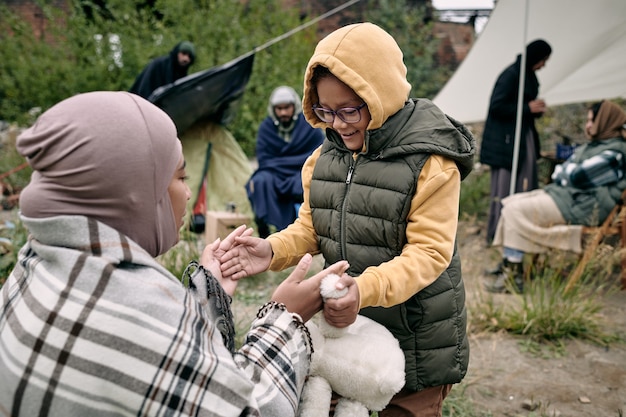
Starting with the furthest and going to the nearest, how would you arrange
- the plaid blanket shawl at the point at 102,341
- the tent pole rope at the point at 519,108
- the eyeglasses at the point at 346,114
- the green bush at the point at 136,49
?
the green bush at the point at 136,49 < the tent pole rope at the point at 519,108 < the eyeglasses at the point at 346,114 < the plaid blanket shawl at the point at 102,341

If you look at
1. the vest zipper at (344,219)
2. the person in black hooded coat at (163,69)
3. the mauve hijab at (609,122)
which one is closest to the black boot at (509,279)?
the mauve hijab at (609,122)

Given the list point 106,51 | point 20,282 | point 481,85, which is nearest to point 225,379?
point 20,282

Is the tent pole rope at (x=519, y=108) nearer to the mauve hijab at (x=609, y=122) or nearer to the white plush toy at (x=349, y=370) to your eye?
the mauve hijab at (x=609, y=122)

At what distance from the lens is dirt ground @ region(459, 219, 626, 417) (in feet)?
9.40

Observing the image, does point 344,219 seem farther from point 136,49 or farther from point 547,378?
point 136,49

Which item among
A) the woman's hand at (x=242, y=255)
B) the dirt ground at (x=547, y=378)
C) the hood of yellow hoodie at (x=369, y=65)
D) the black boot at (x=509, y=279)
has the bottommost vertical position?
the black boot at (x=509, y=279)

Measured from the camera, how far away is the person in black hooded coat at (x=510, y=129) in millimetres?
5363

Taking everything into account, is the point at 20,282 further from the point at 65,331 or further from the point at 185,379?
the point at 185,379

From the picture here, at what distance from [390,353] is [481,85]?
20.7ft

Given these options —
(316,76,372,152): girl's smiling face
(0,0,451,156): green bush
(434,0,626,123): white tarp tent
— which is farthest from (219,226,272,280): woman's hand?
(0,0,451,156): green bush

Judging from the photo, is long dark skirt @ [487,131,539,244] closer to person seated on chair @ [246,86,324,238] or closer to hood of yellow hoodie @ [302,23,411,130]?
person seated on chair @ [246,86,324,238]

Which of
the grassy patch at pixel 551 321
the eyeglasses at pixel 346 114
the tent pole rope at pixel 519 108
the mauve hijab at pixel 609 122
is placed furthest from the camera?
the tent pole rope at pixel 519 108

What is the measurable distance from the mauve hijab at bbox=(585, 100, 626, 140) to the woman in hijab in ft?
14.8

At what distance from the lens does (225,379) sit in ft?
3.59
